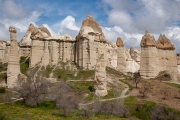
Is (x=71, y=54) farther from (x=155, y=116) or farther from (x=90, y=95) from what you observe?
(x=155, y=116)

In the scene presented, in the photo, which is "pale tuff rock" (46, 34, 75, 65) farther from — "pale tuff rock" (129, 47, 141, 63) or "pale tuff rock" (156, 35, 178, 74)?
"pale tuff rock" (129, 47, 141, 63)

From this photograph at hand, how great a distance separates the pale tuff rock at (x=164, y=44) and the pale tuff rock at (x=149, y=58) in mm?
3979

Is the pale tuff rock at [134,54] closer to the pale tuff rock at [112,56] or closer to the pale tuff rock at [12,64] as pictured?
the pale tuff rock at [112,56]

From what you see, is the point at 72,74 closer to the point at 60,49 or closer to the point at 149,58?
the point at 60,49

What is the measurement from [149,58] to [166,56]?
7.05 meters

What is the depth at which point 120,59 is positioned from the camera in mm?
62312

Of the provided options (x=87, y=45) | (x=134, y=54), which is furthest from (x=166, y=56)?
(x=134, y=54)

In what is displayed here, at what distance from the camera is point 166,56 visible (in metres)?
54.6

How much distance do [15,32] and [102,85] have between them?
20936mm

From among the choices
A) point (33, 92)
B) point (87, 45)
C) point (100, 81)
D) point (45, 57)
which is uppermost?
point (87, 45)

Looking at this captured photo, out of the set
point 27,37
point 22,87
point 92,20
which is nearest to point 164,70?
point 92,20

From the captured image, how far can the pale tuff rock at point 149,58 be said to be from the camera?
50.4 metres

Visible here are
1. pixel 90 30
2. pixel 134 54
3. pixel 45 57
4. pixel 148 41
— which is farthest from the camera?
pixel 134 54

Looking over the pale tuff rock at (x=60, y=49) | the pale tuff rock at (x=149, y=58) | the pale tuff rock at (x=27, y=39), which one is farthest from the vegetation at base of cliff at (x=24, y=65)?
the pale tuff rock at (x=149, y=58)
